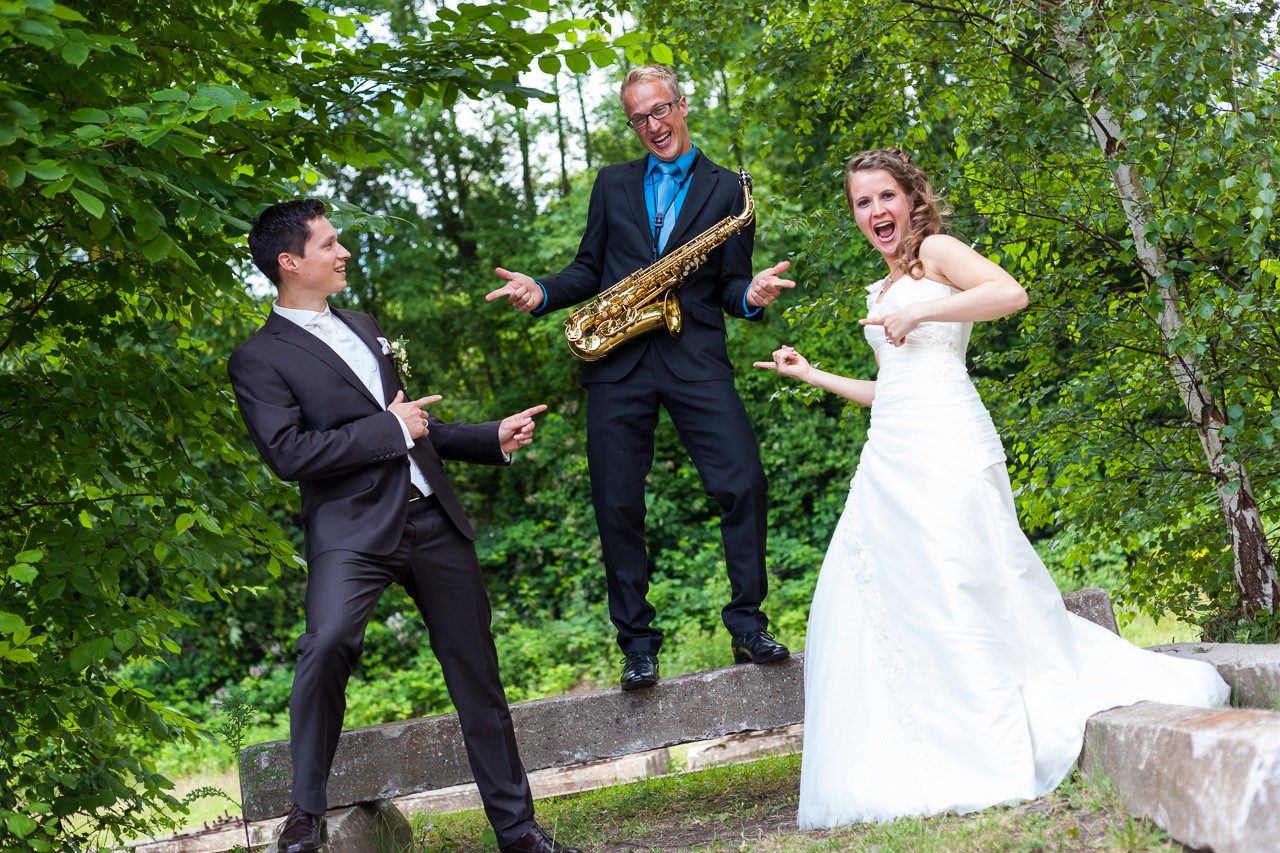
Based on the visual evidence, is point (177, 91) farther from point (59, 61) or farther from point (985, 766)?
point (985, 766)

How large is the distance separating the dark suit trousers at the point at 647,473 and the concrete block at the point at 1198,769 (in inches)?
62.0

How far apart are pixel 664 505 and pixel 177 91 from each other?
11.7 metres

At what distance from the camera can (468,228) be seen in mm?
17078

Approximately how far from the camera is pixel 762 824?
16.4 feet

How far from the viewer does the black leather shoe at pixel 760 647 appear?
5039mm

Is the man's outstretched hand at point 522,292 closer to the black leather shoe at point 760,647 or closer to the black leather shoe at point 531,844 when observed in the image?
the black leather shoe at point 760,647

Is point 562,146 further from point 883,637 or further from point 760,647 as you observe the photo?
point 883,637

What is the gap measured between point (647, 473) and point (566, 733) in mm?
1258

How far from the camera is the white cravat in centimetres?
442

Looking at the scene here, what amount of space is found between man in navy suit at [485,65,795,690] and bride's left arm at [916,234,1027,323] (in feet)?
2.46

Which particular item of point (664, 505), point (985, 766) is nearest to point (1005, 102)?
point (985, 766)

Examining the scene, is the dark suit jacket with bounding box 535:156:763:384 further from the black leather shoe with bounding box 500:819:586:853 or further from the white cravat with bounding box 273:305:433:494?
the black leather shoe with bounding box 500:819:586:853

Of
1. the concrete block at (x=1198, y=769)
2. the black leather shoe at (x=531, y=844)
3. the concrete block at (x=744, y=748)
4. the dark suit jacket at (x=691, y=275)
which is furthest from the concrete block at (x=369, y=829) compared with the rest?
the concrete block at (x=744, y=748)

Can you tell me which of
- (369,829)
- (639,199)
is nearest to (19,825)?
(369,829)
